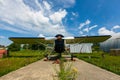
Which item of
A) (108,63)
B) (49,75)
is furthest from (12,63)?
(108,63)

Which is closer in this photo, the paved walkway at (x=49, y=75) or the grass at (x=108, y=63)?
the paved walkway at (x=49, y=75)

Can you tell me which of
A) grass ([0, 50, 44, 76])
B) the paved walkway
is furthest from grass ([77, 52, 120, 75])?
grass ([0, 50, 44, 76])

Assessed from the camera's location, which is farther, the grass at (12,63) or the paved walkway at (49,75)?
the grass at (12,63)

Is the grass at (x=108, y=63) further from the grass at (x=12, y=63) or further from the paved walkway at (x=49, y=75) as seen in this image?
the grass at (x=12, y=63)

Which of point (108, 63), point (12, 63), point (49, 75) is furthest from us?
point (12, 63)

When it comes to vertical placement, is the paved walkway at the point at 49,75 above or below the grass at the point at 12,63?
below

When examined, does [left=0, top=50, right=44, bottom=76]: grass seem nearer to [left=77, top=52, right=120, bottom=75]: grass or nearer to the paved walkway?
the paved walkway

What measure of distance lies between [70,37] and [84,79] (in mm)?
11294

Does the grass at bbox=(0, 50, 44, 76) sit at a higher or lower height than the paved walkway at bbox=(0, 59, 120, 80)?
higher

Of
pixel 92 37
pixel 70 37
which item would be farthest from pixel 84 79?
pixel 92 37

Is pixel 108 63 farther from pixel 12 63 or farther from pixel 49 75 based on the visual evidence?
pixel 12 63

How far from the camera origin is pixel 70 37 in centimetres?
1688

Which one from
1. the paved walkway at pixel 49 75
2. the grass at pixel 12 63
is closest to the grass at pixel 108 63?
the paved walkway at pixel 49 75

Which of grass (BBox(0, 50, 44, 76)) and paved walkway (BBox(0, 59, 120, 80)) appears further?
grass (BBox(0, 50, 44, 76))
